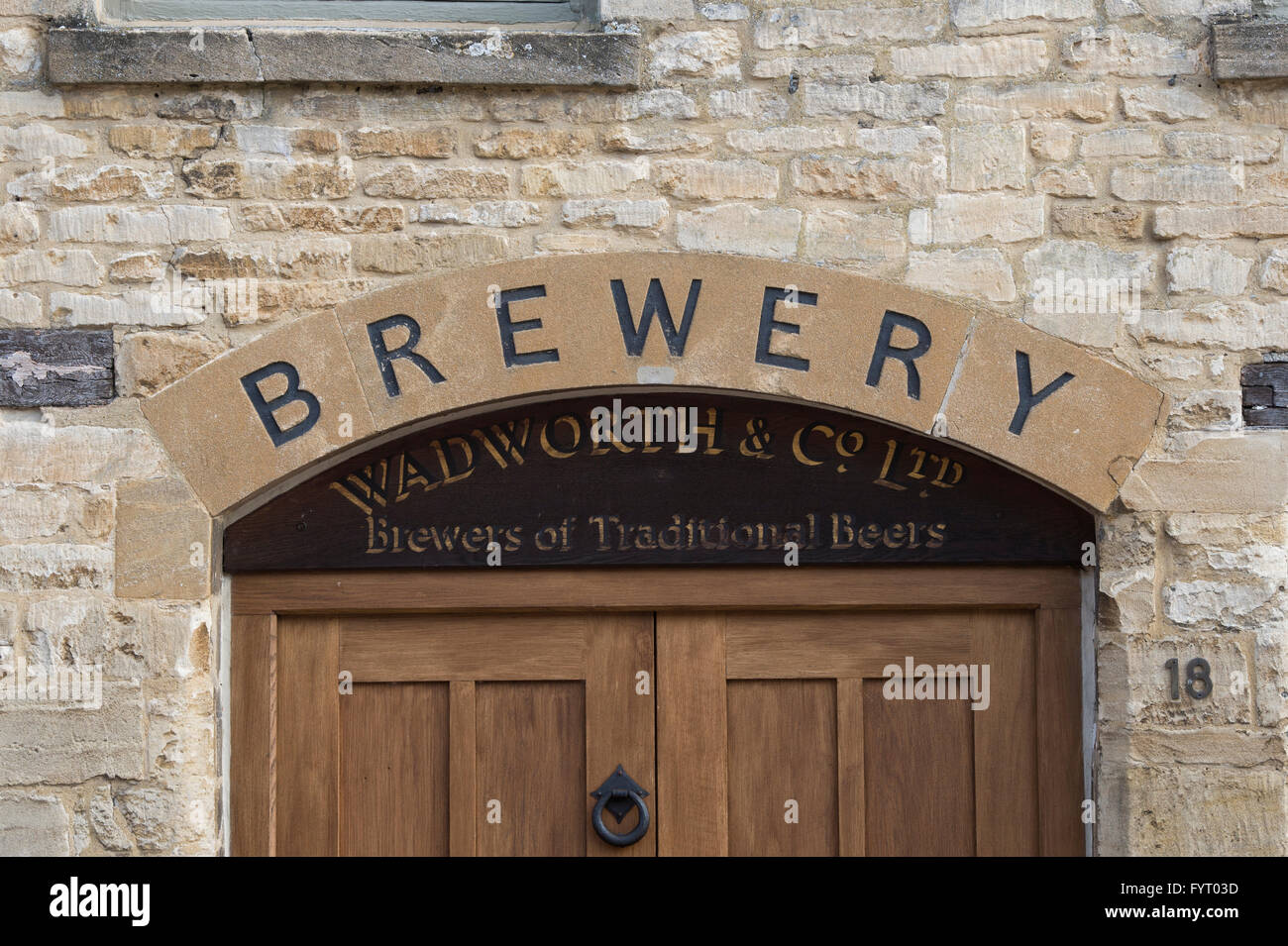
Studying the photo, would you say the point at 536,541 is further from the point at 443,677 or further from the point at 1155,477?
the point at 1155,477

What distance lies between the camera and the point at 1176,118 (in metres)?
3.19

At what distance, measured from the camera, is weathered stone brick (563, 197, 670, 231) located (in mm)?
3195

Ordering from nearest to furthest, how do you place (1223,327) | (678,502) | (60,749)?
1. (60,749)
2. (1223,327)
3. (678,502)

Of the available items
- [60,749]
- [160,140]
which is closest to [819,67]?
[160,140]

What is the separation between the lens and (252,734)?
326 cm

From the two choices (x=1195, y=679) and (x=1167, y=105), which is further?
(x=1167, y=105)

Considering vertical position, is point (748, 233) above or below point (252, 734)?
above

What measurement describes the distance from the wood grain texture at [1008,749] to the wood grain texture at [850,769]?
12.3 inches

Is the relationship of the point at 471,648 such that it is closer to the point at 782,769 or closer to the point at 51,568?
the point at 782,769

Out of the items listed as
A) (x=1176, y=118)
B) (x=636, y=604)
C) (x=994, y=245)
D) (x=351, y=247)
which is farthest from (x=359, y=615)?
(x=1176, y=118)

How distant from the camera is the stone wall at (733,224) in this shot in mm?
3082

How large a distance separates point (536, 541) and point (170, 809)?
3.75 ft

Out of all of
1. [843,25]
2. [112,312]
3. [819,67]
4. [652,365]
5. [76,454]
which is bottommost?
[76,454]

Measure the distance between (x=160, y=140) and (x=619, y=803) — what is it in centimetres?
215
